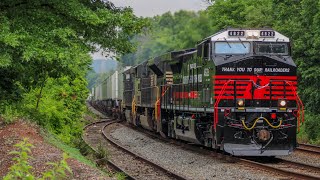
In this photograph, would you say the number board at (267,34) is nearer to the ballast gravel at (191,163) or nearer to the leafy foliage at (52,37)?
the leafy foliage at (52,37)

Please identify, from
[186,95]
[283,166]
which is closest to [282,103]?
[283,166]

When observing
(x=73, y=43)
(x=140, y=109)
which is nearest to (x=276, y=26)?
(x=140, y=109)

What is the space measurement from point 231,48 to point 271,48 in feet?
3.95

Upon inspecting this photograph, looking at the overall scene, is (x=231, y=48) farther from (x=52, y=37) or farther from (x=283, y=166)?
(x=52, y=37)

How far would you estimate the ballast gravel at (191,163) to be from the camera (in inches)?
506

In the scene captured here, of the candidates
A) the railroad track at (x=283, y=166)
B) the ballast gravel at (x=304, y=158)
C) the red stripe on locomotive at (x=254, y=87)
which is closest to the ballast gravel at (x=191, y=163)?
the railroad track at (x=283, y=166)

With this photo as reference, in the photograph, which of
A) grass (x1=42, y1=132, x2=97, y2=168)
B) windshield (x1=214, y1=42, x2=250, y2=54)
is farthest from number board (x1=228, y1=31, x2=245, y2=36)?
grass (x1=42, y1=132, x2=97, y2=168)

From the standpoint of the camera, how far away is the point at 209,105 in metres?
15.7

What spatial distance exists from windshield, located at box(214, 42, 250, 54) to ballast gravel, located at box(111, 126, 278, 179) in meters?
3.22

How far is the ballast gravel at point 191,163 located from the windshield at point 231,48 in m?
3.22

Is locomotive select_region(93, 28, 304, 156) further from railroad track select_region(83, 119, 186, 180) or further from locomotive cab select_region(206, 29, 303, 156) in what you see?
railroad track select_region(83, 119, 186, 180)

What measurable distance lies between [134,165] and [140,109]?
1414 cm

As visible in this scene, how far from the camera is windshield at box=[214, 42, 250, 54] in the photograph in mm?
15438

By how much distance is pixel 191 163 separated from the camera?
15.2 meters
